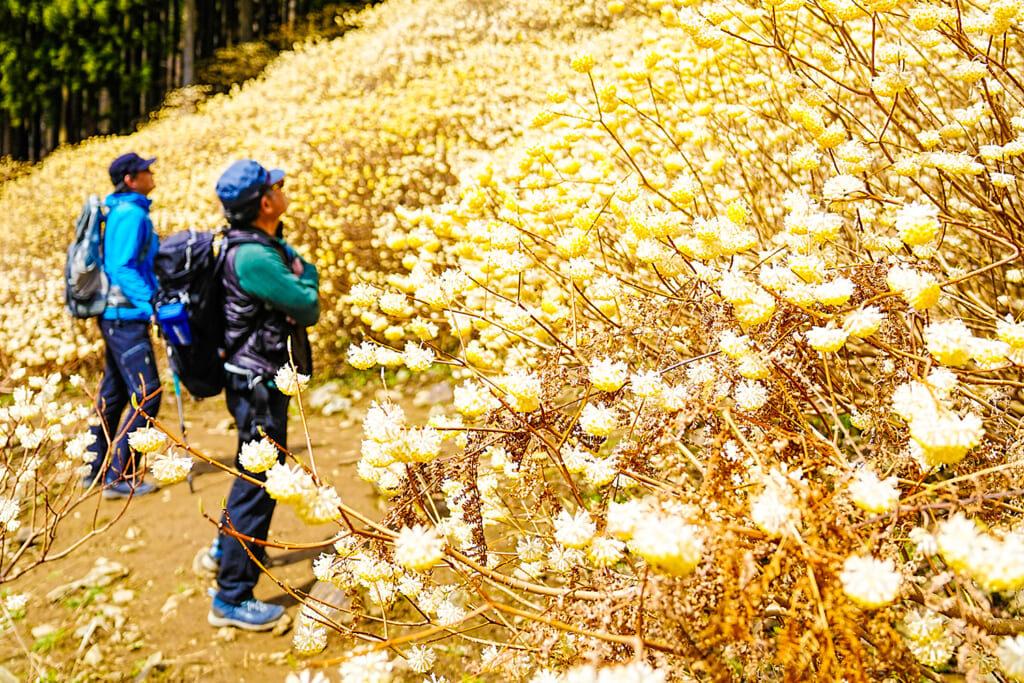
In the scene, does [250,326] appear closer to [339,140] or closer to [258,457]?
[258,457]

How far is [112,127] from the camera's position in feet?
63.6

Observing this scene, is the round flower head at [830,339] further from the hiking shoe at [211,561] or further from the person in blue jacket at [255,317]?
the hiking shoe at [211,561]

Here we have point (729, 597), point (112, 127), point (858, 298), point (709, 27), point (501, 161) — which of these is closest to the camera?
point (729, 597)

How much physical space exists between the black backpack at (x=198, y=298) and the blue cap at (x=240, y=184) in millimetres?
192

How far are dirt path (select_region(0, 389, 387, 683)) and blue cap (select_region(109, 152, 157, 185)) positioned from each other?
2.05 meters

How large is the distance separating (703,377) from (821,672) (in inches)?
22.5

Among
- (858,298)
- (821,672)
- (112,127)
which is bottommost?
(112,127)

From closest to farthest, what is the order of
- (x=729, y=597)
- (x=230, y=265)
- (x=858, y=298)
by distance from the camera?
(x=729, y=597), (x=858, y=298), (x=230, y=265)

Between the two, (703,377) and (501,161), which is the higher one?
(703,377)

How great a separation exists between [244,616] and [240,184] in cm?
207

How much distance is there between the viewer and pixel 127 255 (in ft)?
12.4

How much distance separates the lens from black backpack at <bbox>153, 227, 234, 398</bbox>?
2902 millimetres

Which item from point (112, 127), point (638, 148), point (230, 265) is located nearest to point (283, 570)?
point (230, 265)

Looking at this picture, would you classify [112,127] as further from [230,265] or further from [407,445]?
[407,445]
